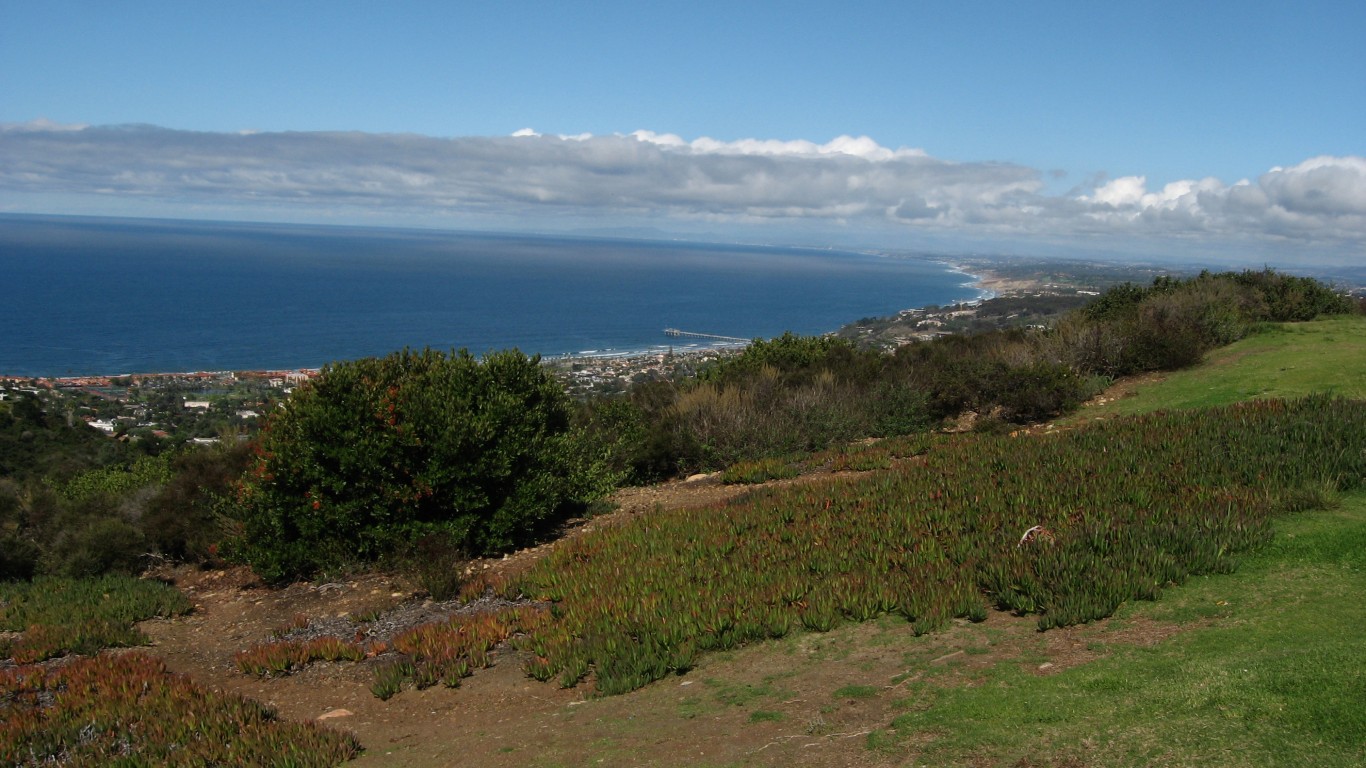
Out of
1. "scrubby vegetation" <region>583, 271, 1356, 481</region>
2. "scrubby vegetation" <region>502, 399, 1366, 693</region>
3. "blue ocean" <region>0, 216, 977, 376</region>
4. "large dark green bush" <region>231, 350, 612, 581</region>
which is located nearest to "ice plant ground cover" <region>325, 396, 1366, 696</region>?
"scrubby vegetation" <region>502, 399, 1366, 693</region>

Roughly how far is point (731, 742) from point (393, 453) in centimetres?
725

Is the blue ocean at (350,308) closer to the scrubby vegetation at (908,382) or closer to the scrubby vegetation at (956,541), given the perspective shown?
the scrubby vegetation at (908,382)

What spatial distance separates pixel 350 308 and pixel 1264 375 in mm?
83653

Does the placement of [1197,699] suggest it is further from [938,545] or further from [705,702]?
[938,545]

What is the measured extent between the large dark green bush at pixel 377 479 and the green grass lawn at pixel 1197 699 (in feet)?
23.6

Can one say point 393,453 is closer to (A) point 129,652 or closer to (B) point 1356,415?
(A) point 129,652

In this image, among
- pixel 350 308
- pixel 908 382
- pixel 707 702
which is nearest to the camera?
pixel 707 702

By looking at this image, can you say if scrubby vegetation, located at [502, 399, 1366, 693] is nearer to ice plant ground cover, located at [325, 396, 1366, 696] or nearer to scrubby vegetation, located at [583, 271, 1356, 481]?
ice plant ground cover, located at [325, 396, 1366, 696]

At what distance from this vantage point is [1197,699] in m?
4.37

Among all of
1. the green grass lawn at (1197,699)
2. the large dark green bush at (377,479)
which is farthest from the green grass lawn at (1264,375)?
the large dark green bush at (377,479)

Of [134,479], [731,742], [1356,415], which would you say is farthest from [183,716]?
[134,479]

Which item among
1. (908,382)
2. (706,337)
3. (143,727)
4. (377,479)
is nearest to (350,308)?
(706,337)

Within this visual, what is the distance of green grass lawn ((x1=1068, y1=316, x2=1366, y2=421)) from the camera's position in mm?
15156

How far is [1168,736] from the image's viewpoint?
405 centimetres
